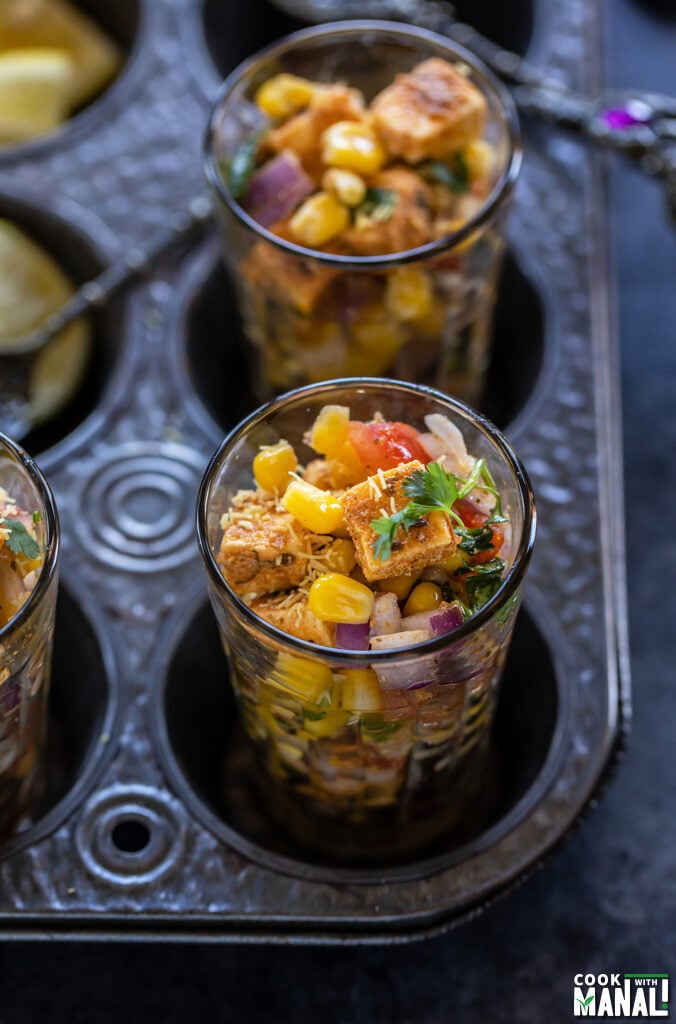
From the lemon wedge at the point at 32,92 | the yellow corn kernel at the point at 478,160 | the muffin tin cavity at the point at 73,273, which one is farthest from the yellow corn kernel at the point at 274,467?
the lemon wedge at the point at 32,92

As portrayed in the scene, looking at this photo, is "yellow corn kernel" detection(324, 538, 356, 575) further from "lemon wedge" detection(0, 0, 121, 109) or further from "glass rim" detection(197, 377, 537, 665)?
"lemon wedge" detection(0, 0, 121, 109)

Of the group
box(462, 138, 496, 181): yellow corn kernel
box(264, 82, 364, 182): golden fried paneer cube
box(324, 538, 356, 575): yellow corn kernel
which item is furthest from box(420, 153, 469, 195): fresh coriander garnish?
box(324, 538, 356, 575): yellow corn kernel

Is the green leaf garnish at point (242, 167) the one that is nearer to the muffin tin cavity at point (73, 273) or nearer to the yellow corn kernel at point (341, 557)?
the muffin tin cavity at point (73, 273)

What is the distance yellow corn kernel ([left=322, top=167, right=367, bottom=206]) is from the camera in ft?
5.63

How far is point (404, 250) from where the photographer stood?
1.73 metres

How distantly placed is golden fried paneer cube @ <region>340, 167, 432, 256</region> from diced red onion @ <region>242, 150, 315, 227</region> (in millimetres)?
86

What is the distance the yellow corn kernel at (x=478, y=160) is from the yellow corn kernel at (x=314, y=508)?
632 millimetres

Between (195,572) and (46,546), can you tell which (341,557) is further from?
(195,572)

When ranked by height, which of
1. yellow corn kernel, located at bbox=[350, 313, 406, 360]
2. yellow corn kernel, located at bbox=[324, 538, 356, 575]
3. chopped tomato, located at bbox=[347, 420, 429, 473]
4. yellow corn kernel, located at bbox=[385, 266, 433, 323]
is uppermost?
yellow corn kernel, located at bbox=[385, 266, 433, 323]

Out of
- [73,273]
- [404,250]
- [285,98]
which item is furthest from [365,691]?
[73,273]

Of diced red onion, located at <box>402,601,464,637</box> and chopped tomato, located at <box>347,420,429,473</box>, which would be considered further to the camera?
chopped tomato, located at <box>347,420,429,473</box>

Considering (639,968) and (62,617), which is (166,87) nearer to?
(62,617)

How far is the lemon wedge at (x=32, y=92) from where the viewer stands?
89.7 inches

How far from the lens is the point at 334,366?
1.82m
